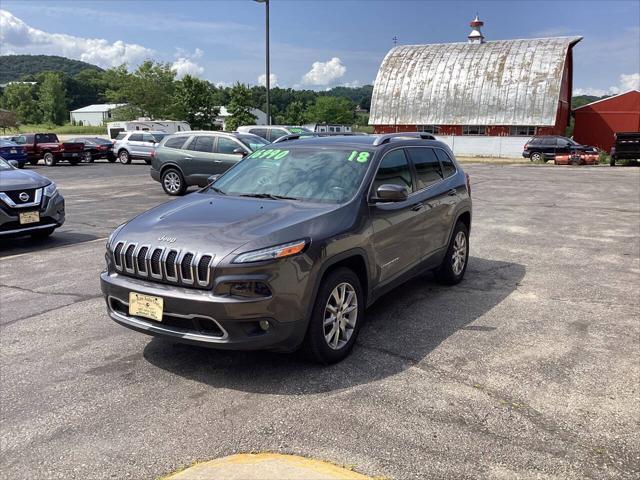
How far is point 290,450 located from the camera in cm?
299

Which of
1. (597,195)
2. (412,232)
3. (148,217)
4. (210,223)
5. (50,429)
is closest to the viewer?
(50,429)

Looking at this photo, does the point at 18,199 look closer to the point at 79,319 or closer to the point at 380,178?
the point at 79,319

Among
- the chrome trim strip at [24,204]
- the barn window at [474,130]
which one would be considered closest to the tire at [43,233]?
the chrome trim strip at [24,204]

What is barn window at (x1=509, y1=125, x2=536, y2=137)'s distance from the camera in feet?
146

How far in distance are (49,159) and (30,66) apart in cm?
16341

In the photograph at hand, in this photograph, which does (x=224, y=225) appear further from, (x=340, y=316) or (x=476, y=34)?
(x=476, y=34)

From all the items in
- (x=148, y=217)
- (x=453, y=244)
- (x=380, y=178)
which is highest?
(x=380, y=178)

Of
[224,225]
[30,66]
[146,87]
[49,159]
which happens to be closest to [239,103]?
[146,87]

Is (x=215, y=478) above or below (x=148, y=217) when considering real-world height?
below

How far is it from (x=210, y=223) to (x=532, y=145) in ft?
112

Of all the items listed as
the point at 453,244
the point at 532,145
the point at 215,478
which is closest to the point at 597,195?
the point at 453,244

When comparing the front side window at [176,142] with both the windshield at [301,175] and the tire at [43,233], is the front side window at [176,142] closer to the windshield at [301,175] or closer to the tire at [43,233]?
the tire at [43,233]

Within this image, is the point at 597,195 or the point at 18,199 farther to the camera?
the point at 597,195

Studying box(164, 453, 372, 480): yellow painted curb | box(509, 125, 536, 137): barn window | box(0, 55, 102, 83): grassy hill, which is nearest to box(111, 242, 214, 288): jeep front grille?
box(164, 453, 372, 480): yellow painted curb
